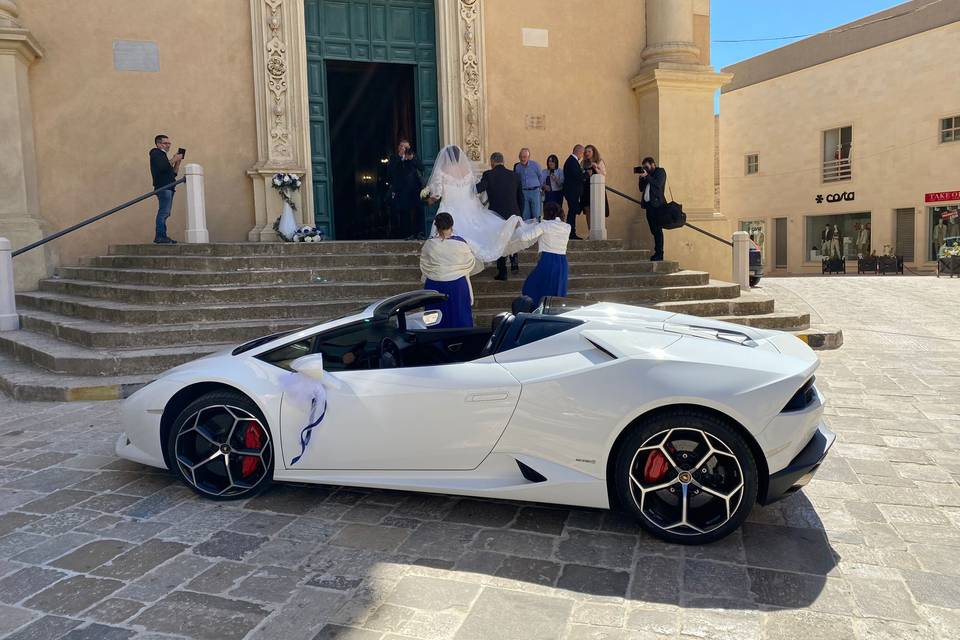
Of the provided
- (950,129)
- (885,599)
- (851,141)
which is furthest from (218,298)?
(851,141)

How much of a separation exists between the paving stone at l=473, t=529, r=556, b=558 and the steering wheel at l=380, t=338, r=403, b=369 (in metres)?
1.07

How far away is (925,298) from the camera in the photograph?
14562 millimetres

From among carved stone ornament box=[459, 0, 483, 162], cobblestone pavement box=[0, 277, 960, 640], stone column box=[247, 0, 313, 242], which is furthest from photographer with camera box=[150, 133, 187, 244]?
cobblestone pavement box=[0, 277, 960, 640]

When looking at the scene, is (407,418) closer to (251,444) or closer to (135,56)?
(251,444)

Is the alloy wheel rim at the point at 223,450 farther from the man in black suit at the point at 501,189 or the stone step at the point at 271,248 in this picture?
the man in black suit at the point at 501,189

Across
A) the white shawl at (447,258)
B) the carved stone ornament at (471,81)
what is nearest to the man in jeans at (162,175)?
the carved stone ornament at (471,81)

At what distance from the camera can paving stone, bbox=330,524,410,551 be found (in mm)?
3546

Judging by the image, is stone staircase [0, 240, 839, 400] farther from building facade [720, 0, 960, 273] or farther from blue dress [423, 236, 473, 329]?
building facade [720, 0, 960, 273]

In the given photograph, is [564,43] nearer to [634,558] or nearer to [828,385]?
[828,385]

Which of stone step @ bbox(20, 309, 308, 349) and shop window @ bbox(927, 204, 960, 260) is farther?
shop window @ bbox(927, 204, 960, 260)

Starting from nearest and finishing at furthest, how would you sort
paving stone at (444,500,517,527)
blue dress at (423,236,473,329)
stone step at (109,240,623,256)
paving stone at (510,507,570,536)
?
paving stone at (510,507,570,536)
paving stone at (444,500,517,527)
blue dress at (423,236,473,329)
stone step at (109,240,623,256)

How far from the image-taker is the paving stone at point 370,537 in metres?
3.55

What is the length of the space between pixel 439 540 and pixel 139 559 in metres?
1.43

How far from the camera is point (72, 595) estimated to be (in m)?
3.10
